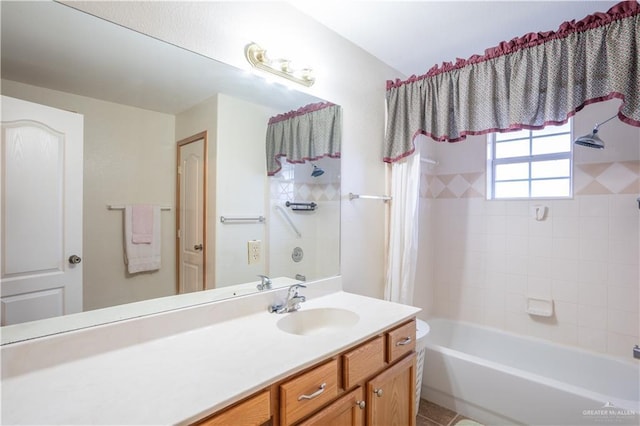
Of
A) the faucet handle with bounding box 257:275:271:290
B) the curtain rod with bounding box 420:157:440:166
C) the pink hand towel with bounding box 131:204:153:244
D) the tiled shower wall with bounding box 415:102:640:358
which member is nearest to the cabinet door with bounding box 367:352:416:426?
the faucet handle with bounding box 257:275:271:290

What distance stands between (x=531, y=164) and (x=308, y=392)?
256 cm

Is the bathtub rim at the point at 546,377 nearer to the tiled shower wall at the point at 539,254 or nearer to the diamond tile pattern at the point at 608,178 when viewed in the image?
the tiled shower wall at the point at 539,254

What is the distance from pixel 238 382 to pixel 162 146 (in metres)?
0.93

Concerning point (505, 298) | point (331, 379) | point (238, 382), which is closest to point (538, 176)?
point (505, 298)

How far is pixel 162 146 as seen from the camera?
1228 millimetres

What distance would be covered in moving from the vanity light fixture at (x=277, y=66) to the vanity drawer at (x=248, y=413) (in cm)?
138

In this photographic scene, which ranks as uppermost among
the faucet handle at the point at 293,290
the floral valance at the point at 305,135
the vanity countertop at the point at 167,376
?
the floral valance at the point at 305,135

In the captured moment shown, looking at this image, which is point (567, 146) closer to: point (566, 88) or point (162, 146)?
point (566, 88)

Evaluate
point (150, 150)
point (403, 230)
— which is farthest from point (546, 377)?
point (150, 150)

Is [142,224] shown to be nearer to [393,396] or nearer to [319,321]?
[319,321]

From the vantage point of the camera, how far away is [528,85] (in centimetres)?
168

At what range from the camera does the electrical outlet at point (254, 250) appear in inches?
61.0

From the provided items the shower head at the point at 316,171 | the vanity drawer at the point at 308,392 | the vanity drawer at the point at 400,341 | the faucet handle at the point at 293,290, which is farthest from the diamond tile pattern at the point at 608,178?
the vanity drawer at the point at 308,392

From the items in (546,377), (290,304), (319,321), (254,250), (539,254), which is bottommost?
(546,377)
